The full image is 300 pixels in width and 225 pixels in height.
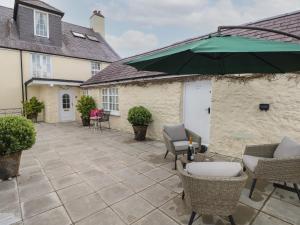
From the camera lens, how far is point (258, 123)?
4.63m

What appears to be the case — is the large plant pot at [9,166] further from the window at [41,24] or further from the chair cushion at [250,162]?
the window at [41,24]

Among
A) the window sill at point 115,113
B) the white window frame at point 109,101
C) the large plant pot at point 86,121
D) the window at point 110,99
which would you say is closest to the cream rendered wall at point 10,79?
the large plant pot at point 86,121

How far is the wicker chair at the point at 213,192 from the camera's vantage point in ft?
6.75

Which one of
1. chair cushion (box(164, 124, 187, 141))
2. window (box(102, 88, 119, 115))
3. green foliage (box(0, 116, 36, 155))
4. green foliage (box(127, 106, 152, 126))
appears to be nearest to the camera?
green foliage (box(0, 116, 36, 155))

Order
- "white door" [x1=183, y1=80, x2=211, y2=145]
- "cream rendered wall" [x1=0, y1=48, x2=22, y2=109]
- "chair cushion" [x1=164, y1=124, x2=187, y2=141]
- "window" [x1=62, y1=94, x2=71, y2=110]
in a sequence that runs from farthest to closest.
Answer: "window" [x1=62, y1=94, x2=71, y2=110]
"cream rendered wall" [x1=0, y1=48, x2=22, y2=109]
"white door" [x1=183, y1=80, x2=211, y2=145]
"chair cushion" [x1=164, y1=124, x2=187, y2=141]

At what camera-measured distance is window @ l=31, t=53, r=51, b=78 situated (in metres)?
12.3

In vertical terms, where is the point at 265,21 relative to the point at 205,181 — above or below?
above

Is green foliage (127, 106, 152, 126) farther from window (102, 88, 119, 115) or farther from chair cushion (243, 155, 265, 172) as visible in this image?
chair cushion (243, 155, 265, 172)

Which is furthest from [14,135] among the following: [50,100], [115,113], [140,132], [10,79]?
[10,79]

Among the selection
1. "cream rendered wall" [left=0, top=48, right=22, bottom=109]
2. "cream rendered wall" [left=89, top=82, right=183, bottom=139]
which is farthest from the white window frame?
"cream rendered wall" [left=0, top=48, right=22, bottom=109]

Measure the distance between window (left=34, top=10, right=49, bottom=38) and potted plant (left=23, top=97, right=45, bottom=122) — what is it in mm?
5186

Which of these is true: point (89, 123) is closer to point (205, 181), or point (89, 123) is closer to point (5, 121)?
point (5, 121)

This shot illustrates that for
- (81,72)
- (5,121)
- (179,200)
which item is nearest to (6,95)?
(81,72)

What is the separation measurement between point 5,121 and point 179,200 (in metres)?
3.92
